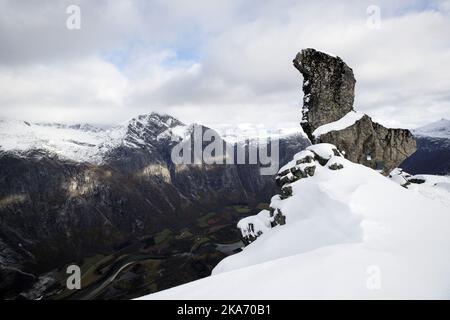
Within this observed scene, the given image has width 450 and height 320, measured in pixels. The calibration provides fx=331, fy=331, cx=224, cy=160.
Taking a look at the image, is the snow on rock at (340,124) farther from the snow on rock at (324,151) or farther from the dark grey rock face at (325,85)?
the snow on rock at (324,151)

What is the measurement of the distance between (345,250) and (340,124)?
126ft

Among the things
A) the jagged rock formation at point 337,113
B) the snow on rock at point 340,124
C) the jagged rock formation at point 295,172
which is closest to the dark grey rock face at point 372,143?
the jagged rock formation at point 337,113

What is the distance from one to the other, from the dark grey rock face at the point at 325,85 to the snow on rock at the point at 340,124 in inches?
34.9

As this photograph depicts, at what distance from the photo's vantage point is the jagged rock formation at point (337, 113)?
53.0m

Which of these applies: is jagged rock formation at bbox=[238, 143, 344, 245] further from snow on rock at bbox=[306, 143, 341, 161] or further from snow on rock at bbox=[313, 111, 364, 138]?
snow on rock at bbox=[313, 111, 364, 138]

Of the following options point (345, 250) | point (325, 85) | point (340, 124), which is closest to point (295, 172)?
point (340, 124)

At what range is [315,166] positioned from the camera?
41188mm

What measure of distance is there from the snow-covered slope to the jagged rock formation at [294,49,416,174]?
51.6ft

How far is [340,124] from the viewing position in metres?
53.2

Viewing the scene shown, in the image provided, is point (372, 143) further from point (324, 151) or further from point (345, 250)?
point (345, 250)

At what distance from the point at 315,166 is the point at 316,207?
37.4ft

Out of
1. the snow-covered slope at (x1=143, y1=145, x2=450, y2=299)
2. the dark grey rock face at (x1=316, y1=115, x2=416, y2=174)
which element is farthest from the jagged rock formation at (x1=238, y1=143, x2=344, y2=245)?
the dark grey rock face at (x1=316, y1=115, x2=416, y2=174)
